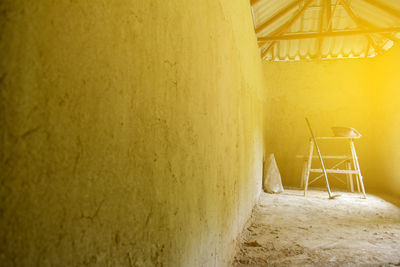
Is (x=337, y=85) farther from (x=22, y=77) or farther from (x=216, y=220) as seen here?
(x=22, y=77)

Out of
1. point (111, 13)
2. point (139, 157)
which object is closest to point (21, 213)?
point (139, 157)

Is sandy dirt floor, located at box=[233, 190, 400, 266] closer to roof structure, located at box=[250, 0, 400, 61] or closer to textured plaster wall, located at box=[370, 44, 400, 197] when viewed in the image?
textured plaster wall, located at box=[370, 44, 400, 197]

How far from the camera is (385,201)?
4895mm

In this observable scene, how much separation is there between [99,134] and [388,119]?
6948 millimetres

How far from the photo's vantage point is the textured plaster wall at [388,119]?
5.61 m

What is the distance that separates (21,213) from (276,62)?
7630mm

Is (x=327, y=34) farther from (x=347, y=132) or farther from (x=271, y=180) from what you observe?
(x=271, y=180)

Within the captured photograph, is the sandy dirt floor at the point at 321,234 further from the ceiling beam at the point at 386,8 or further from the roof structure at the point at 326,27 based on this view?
the ceiling beam at the point at 386,8

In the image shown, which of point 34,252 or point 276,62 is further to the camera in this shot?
point 276,62

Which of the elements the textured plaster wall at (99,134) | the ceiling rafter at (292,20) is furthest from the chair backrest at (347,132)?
the textured plaster wall at (99,134)

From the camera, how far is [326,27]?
6.47 metres

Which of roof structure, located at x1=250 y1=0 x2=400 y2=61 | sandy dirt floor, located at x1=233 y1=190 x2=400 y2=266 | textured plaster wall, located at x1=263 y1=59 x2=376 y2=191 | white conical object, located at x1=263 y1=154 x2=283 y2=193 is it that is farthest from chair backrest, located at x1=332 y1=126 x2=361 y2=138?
roof structure, located at x1=250 y1=0 x2=400 y2=61

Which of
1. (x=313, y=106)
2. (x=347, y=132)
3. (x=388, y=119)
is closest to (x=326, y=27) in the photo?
(x=313, y=106)

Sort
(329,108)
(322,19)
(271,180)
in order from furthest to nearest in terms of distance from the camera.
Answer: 1. (329,108)
2. (322,19)
3. (271,180)
